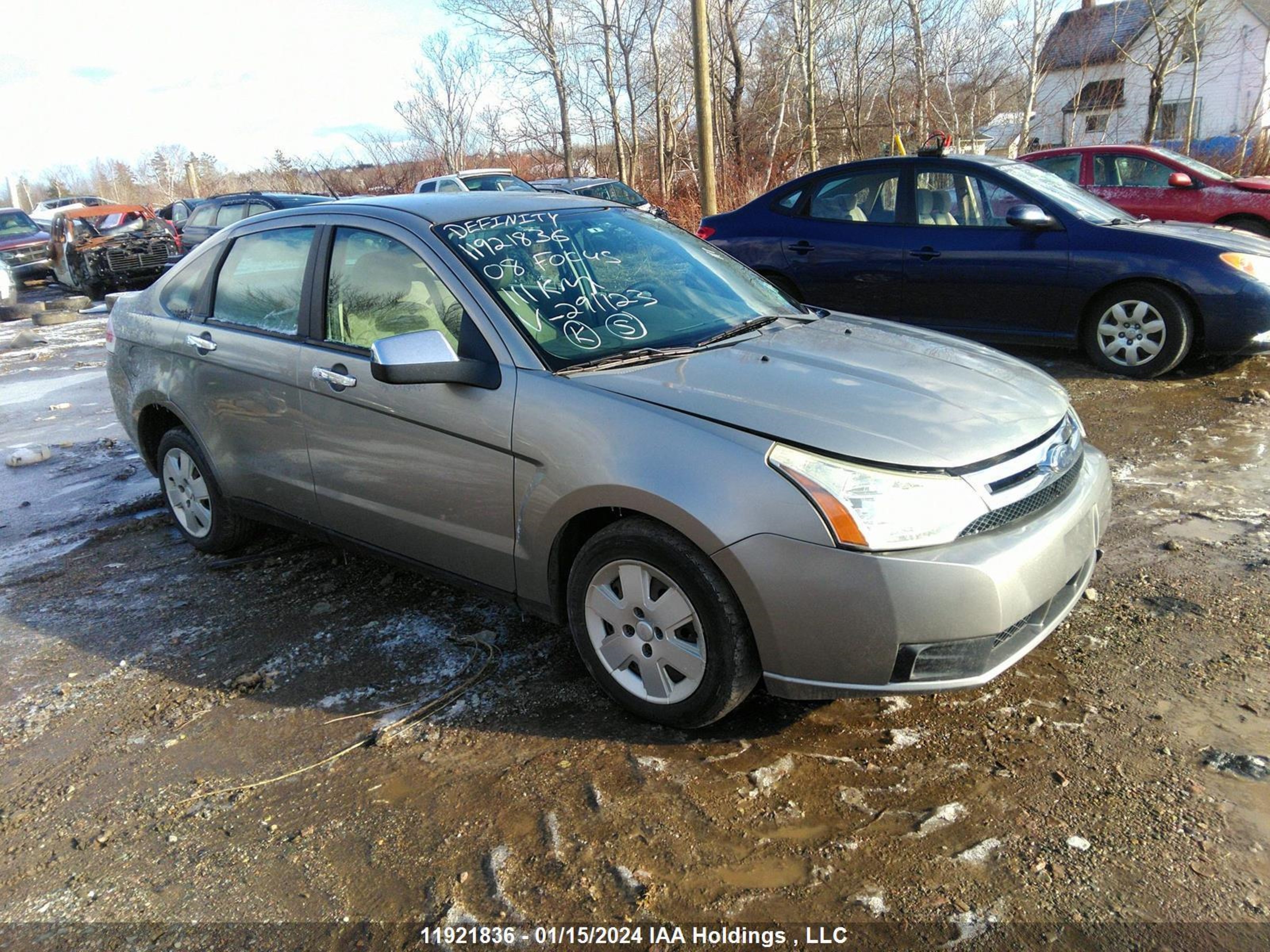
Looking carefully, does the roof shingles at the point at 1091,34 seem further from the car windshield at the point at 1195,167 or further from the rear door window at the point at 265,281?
the rear door window at the point at 265,281

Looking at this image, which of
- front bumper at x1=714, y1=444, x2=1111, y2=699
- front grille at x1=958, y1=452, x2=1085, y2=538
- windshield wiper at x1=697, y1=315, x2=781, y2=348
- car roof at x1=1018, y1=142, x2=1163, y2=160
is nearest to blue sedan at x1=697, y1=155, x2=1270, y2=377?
car roof at x1=1018, y1=142, x2=1163, y2=160

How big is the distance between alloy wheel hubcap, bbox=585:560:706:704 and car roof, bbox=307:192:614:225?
1626mm

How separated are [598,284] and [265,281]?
1.66 metres

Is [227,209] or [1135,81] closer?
[227,209]

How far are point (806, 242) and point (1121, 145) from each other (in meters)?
5.27

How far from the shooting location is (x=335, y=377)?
375 centimetres

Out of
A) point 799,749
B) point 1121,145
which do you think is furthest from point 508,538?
point 1121,145

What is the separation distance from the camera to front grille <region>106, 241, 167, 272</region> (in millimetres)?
18297

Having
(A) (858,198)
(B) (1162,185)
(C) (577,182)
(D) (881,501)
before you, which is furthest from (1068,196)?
(C) (577,182)

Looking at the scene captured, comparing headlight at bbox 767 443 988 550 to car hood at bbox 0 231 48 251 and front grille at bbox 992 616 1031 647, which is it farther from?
car hood at bbox 0 231 48 251

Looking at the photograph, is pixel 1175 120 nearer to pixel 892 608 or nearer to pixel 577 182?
pixel 577 182

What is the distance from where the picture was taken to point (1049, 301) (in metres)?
7.20

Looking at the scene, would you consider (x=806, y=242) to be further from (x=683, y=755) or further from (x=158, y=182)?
(x=158, y=182)

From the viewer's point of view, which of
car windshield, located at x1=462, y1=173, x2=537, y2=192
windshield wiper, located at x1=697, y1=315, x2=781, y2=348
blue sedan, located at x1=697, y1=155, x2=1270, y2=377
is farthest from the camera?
car windshield, located at x1=462, y1=173, x2=537, y2=192
